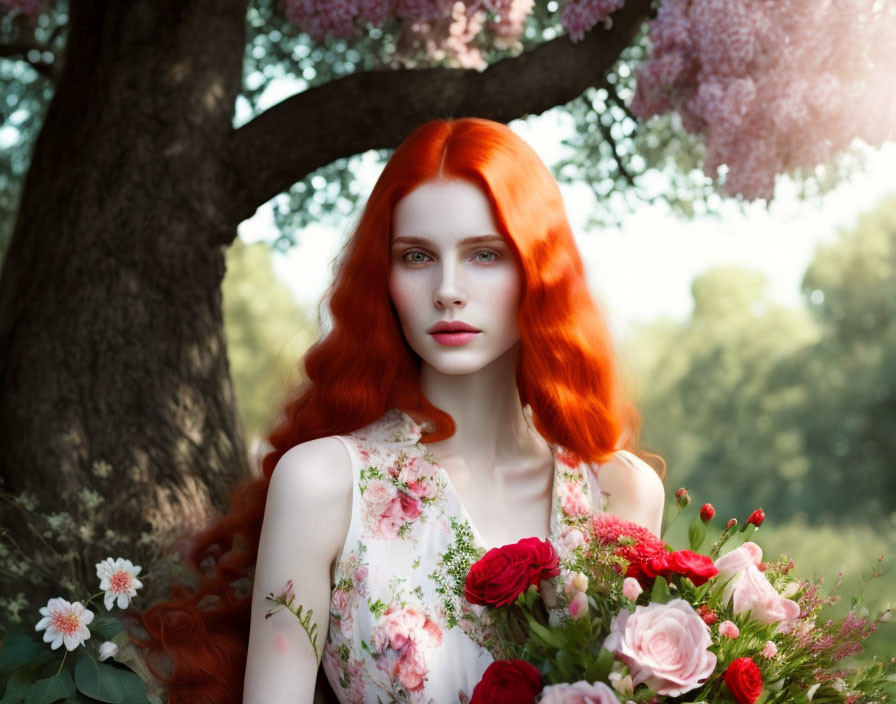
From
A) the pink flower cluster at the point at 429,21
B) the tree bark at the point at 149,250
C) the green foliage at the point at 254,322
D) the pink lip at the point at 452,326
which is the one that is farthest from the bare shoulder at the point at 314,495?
the green foliage at the point at 254,322

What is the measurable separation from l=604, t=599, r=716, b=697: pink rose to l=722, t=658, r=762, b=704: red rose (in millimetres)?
59

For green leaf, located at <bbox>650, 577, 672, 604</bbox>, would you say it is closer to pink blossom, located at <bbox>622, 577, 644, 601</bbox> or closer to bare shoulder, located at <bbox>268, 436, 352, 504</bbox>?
pink blossom, located at <bbox>622, 577, 644, 601</bbox>

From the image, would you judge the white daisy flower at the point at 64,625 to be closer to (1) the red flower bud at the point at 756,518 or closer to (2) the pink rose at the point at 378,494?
(2) the pink rose at the point at 378,494

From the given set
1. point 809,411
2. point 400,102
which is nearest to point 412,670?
point 400,102

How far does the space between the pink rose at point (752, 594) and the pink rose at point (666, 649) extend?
22cm

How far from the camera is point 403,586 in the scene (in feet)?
8.88

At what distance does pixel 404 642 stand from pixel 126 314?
7.05 feet

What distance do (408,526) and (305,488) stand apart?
32 centimetres

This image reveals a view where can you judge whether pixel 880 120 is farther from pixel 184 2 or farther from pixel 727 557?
pixel 184 2

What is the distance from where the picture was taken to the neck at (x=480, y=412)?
2.98 metres

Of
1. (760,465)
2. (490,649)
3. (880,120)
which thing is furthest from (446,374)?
(760,465)

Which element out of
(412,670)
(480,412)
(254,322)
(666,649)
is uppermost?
(480,412)

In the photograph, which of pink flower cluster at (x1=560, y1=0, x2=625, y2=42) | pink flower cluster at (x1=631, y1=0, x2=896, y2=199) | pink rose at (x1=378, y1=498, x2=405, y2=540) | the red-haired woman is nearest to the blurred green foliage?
pink flower cluster at (x1=631, y1=0, x2=896, y2=199)

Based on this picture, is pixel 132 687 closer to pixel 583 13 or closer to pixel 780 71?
pixel 583 13
